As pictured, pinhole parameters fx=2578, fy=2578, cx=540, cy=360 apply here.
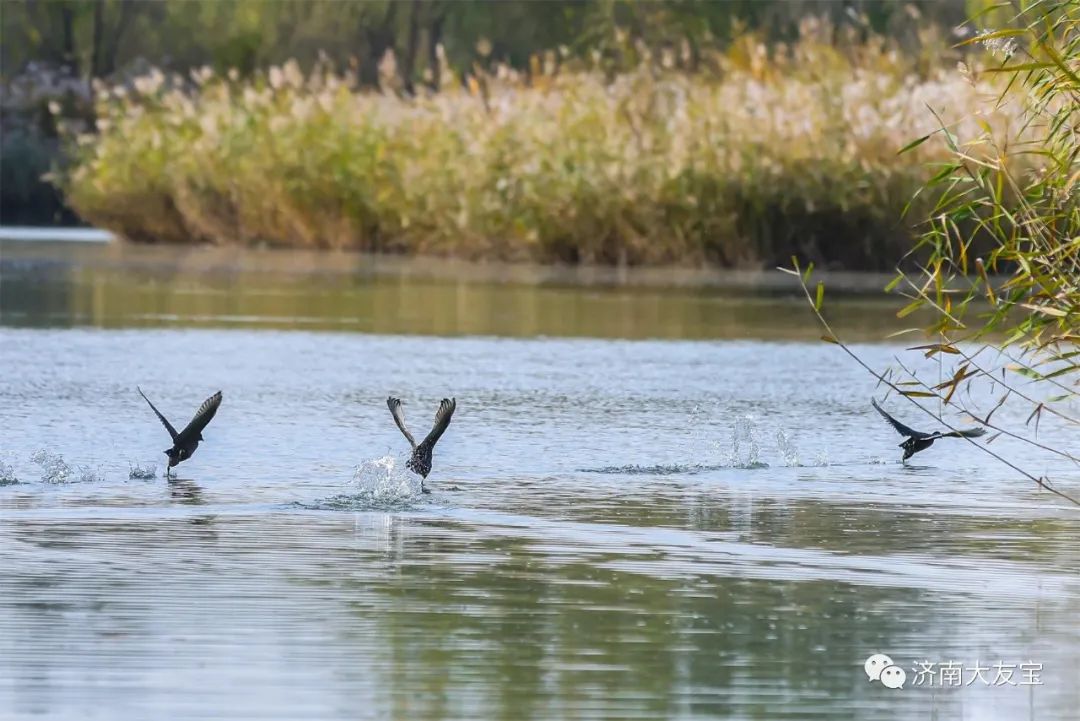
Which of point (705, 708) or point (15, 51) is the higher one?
point (15, 51)

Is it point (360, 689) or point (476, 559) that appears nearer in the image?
point (360, 689)

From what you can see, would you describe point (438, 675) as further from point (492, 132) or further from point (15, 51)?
point (15, 51)

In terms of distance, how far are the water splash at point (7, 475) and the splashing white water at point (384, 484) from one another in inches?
53.3

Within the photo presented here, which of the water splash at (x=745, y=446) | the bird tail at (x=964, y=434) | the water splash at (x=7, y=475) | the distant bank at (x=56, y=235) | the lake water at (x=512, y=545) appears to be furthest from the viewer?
the distant bank at (x=56, y=235)

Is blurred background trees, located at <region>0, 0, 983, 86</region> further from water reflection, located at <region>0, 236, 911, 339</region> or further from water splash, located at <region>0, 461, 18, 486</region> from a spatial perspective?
water splash, located at <region>0, 461, 18, 486</region>

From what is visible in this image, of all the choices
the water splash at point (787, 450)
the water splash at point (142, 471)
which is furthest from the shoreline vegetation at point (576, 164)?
the water splash at point (142, 471)

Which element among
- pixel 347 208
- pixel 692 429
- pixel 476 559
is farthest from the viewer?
pixel 347 208

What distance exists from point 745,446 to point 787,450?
0.18 m

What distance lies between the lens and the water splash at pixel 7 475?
966cm

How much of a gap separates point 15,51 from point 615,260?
1168 inches

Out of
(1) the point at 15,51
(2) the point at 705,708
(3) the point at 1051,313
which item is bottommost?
(2) the point at 705,708

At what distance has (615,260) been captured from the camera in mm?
27703

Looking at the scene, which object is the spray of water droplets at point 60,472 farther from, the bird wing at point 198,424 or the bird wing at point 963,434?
the bird wing at point 963,434

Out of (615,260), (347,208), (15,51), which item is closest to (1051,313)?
(615,260)
